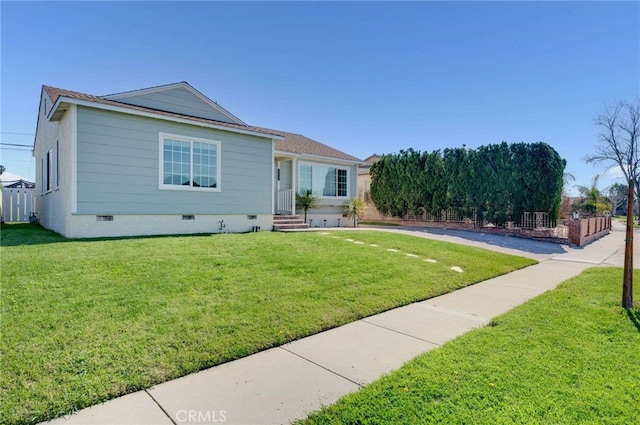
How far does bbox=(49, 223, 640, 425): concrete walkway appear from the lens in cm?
249

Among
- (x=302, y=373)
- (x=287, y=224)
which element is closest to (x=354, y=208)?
(x=287, y=224)

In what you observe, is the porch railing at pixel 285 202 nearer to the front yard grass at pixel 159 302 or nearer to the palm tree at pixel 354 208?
the palm tree at pixel 354 208

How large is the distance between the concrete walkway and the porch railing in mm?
9950

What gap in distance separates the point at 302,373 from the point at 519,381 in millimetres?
1947

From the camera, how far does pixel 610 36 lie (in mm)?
10141

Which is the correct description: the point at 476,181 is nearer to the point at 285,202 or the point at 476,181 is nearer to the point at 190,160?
the point at 285,202

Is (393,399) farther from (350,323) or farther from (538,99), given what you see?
(538,99)

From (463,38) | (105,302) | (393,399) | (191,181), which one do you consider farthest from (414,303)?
(463,38)

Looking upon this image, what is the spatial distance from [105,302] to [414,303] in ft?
15.3

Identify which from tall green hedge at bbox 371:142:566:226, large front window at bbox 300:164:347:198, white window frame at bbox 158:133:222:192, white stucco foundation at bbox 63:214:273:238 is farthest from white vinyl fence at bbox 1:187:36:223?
tall green hedge at bbox 371:142:566:226

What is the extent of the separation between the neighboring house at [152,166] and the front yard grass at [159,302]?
1829 mm

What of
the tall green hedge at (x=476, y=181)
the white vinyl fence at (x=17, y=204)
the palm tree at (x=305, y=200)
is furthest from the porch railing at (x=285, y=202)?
the white vinyl fence at (x=17, y=204)

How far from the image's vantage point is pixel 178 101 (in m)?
11.8

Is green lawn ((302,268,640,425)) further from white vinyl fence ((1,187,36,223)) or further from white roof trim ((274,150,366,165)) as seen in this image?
white vinyl fence ((1,187,36,223))
